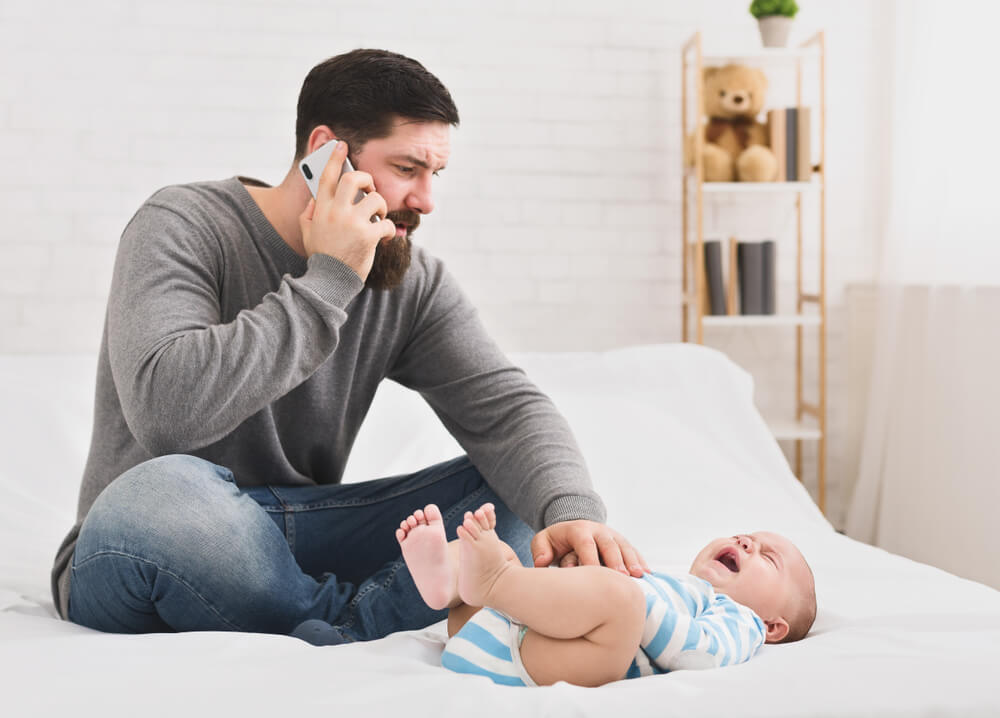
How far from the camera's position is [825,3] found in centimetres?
291

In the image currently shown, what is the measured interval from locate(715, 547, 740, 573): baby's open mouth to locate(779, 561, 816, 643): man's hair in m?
0.08

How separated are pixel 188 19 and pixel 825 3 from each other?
71.4 inches

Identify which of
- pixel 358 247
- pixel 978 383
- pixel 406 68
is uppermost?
pixel 406 68

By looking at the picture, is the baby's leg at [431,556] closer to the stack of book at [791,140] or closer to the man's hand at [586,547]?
the man's hand at [586,547]

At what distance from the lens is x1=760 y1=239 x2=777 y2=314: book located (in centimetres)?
270

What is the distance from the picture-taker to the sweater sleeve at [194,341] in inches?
43.6

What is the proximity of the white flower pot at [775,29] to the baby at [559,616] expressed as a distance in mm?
1988

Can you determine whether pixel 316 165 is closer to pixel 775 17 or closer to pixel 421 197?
pixel 421 197

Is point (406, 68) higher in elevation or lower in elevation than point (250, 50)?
lower

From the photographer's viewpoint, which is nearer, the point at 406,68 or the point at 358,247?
the point at 358,247

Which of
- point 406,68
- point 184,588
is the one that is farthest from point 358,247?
point 184,588

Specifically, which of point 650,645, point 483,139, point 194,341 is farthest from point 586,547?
point 483,139

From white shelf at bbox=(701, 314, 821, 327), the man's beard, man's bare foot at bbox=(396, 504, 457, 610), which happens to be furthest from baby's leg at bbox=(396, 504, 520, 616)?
white shelf at bbox=(701, 314, 821, 327)

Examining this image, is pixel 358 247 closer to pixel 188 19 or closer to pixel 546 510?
pixel 546 510
